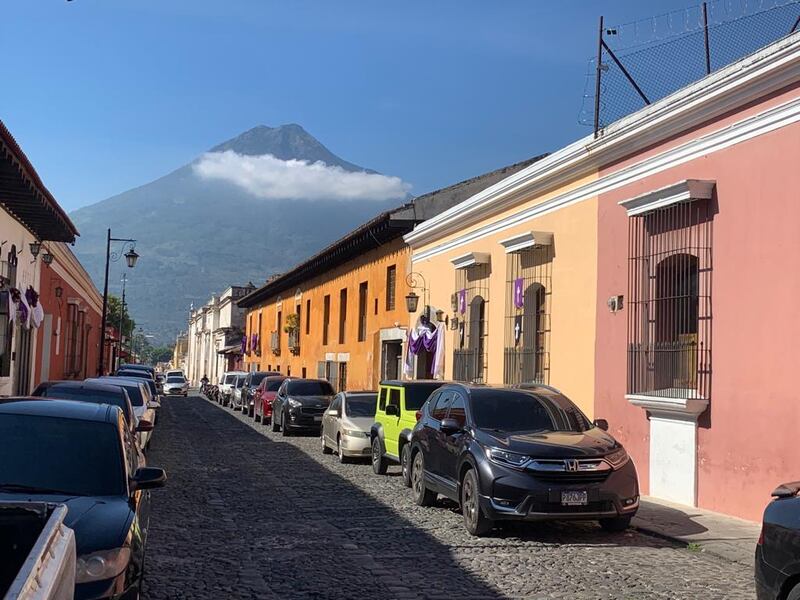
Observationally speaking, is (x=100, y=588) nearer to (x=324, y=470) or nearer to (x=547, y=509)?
(x=547, y=509)

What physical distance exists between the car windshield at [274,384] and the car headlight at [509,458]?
19511mm

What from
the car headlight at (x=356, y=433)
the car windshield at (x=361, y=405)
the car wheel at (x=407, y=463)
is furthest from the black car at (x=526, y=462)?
the car windshield at (x=361, y=405)

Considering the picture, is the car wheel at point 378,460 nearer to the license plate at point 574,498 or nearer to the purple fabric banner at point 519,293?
the purple fabric banner at point 519,293

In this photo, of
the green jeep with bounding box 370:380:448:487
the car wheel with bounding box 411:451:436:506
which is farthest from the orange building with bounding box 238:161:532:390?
the car wheel with bounding box 411:451:436:506

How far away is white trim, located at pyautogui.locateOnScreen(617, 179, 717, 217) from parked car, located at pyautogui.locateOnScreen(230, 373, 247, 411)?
25.8 m

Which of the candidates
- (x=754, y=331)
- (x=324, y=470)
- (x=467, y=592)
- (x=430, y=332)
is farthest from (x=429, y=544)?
(x=430, y=332)

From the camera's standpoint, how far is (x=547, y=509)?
338 inches

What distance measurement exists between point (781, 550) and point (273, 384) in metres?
24.2

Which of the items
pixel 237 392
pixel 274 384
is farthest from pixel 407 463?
pixel 237 392

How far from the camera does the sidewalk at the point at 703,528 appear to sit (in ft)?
28.0

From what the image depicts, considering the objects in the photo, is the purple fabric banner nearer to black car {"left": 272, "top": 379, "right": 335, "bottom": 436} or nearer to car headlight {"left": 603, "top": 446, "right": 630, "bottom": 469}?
black car {"left": 272, "top": 379, "right": 335, "bottom": 436}

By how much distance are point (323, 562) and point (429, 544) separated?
55.1 inches

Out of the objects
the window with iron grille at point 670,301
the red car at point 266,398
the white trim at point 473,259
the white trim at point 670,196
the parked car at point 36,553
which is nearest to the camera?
the parked car at point 36,553

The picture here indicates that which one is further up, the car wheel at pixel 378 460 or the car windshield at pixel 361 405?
the car windshield at pixel 361 405
